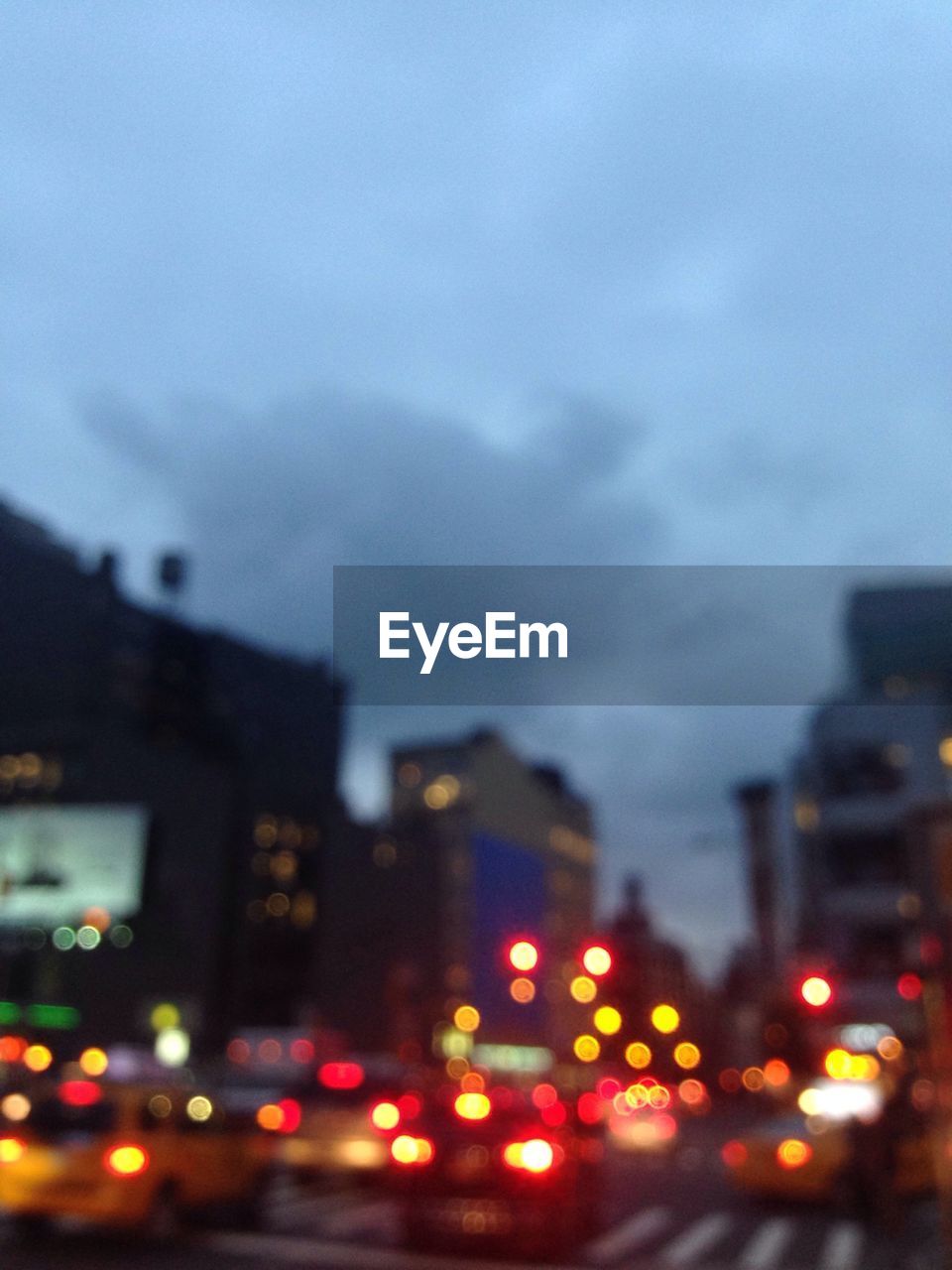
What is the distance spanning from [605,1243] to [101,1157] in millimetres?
5968

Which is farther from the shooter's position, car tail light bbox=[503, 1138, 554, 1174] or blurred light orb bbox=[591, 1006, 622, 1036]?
blurred light orb bbox=[591, 1006, 622, 1036]

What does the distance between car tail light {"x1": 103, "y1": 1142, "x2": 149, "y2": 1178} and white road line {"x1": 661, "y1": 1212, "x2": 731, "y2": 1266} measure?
5.69 m

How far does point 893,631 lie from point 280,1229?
51.4 metres

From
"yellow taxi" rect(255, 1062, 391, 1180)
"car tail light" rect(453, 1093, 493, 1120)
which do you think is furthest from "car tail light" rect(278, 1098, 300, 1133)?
"car tail light" rect(453, 1093, 493, 1120)

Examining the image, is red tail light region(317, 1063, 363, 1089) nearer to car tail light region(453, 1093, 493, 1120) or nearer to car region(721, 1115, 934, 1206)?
car region(721, 1115, 934, 1206)

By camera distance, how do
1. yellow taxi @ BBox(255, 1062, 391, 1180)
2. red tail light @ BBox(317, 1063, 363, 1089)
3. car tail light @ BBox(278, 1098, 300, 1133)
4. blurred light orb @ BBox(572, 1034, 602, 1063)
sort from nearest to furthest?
1. blurred light orb @ BBox(572, 1034, 602, 1063)
2. yellow taxi @ BBox(255, 1062, 391, 1180)
3. car tail light @ BBox(278, 1098, 300, 1133)
4. red tail light @ BBox(317, 1063, 363, 1089)

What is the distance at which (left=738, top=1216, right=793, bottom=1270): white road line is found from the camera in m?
13.3

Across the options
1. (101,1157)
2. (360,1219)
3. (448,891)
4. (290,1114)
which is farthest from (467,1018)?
(101,1157)

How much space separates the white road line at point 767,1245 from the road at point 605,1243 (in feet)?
0.04

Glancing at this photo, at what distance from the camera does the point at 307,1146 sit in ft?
64.8

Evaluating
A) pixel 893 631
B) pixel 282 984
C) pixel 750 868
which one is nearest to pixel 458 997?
pixel 282 984

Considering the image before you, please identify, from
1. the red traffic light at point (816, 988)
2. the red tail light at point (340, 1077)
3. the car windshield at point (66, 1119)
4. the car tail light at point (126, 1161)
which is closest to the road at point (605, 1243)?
the car tail light at point (126, 1161)

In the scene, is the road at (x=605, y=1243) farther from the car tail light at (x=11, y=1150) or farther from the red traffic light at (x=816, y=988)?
the red traffic light at (x=816, y=988)

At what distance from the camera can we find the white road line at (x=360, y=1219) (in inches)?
590
